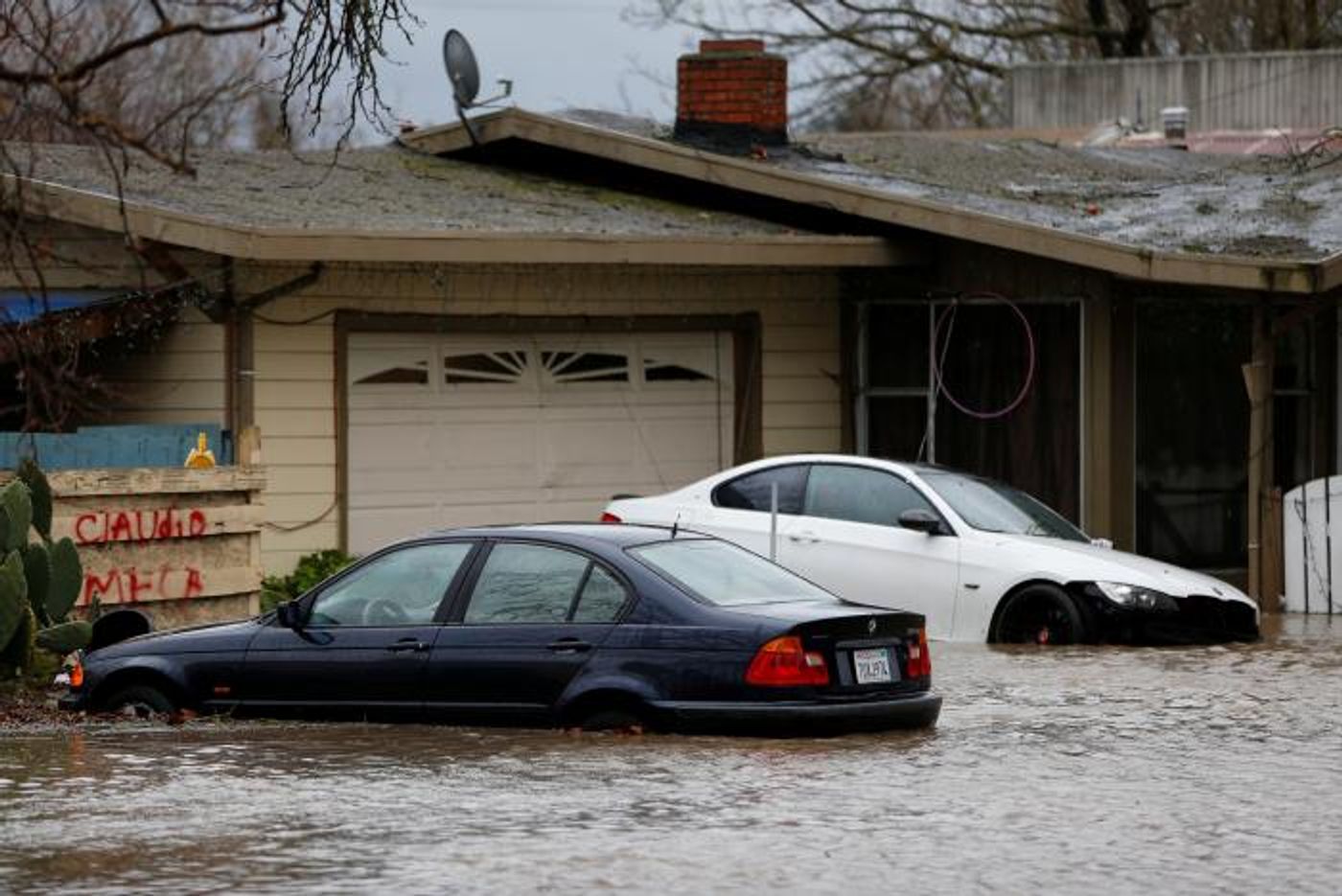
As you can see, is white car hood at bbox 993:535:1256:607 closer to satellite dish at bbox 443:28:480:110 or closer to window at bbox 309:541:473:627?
window at bbox 309:541:473:627

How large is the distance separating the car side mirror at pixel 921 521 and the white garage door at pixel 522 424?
216 inches

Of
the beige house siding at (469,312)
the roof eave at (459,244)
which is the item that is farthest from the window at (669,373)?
the roof eave at (459,244)

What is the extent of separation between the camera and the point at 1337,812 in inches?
421

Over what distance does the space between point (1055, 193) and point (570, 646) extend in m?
12.7

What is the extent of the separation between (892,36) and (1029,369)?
24.1 metres

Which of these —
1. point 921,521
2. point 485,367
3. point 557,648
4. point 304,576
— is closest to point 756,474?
point 921,521

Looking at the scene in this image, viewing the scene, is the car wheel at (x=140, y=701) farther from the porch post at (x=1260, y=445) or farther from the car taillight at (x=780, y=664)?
the porch post at (x=1260, y=445)

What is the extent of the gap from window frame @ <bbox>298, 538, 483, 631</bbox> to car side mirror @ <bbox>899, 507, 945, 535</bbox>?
5327 mm

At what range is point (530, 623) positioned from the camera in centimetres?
1295

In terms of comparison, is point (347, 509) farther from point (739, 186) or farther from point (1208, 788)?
point (1208, 788)

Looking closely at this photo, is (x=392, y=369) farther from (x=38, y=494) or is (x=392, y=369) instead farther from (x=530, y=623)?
(x=530, y=623)

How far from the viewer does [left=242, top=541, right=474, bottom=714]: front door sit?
1316 cm

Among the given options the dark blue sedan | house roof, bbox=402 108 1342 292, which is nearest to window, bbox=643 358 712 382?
house roof, bbox=402 108 1342 292

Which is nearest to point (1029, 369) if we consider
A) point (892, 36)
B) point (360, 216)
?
point (360, 216)
